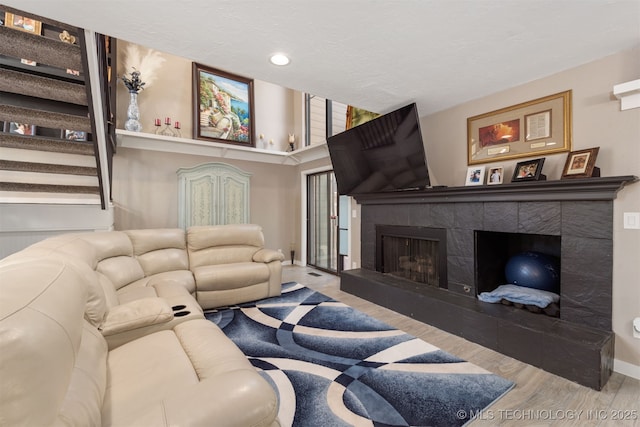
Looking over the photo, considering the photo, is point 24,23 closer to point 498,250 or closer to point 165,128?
point 165,128

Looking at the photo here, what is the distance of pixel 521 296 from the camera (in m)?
2.45

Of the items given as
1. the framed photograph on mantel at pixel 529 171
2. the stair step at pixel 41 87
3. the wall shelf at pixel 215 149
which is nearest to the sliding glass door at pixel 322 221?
the wall shelf at pixel 215 149

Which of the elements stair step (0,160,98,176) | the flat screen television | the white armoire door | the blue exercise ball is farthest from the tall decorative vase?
the blue exercise ball

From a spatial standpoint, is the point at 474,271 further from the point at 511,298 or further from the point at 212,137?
the point at 212,137

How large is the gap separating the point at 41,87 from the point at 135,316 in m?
1.95

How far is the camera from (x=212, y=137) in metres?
4.94

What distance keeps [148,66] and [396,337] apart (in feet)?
17.1

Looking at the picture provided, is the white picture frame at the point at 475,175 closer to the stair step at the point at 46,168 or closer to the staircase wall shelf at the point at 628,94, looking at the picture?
the staircase wall shelf at the point at 628,94

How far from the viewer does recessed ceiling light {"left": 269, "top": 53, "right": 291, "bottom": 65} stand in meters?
2.17

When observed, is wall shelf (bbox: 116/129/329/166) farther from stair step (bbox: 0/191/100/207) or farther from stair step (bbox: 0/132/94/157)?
stair step (bbox: 0/132/94/157)

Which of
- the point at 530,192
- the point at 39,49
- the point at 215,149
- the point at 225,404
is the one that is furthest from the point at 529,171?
the point at 215,149

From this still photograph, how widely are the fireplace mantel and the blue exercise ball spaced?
62cm

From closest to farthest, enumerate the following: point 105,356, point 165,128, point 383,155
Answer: point 105,356 < point 383,155 < point 165,128

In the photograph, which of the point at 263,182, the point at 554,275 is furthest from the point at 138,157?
the point at 554,275
